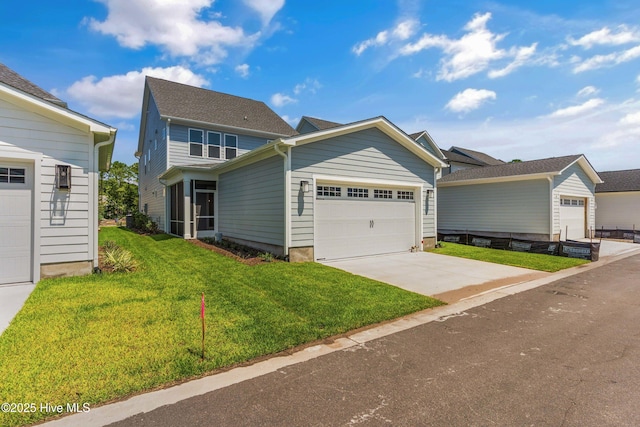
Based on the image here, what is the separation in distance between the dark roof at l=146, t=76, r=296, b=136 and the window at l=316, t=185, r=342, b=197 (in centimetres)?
989

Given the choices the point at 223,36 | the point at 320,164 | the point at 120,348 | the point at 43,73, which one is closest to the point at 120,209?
the point at 43,73

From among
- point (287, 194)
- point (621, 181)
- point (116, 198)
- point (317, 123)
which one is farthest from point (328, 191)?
point (116, 198)

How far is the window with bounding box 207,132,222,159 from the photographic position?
17281 millimetres

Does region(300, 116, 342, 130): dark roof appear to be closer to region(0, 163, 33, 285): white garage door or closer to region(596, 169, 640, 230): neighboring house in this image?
region(0, 163, 33, 285): white garage door

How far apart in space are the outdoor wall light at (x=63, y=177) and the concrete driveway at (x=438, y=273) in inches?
262

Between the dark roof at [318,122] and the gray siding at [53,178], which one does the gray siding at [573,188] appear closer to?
the dark roof at [318,122]

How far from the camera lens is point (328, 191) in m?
10.2

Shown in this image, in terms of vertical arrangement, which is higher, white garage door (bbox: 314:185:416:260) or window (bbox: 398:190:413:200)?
window (bbox: 398:190:413:200)

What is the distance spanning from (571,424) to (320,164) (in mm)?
8216

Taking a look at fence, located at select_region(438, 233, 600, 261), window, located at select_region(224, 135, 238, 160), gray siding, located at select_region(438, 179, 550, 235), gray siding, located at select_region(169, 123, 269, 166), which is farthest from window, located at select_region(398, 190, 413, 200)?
gray siding, located at select_region(169, 123, 269, 166)

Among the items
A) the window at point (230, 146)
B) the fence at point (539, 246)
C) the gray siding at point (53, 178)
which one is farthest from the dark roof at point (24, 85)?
the fence at point (539, 246)

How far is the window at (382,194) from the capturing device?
1138cm

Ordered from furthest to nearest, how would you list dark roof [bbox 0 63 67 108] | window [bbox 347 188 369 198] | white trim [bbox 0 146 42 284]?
window [bbox 347 188 369 198] < dark roof [bbox 0 63 67 108] < white trim [bbox 0 146 42 284]

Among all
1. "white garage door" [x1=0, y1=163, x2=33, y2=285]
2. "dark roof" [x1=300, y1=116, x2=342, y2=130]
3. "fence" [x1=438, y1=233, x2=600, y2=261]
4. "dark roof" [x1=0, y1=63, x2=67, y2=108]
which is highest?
"dark roof" [x1=300, y1=116, x2=342, y2=130]
